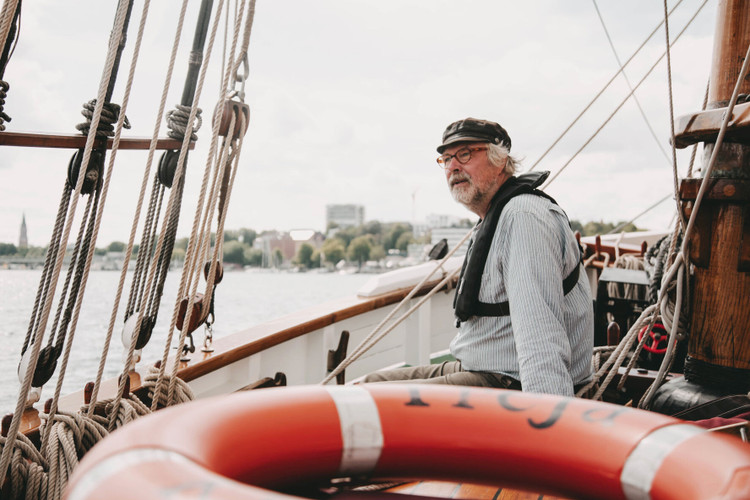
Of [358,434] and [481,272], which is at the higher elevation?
[481,272]

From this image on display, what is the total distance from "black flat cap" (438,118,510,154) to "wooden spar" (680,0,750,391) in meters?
0.56

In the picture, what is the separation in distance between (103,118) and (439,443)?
4.82 ft

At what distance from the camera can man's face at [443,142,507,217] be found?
190 cm

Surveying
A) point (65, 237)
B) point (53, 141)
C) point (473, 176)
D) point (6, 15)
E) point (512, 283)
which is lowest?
point (65, 237)

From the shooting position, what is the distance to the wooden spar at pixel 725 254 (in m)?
1.61

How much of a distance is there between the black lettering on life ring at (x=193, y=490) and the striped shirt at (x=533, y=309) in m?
1.06

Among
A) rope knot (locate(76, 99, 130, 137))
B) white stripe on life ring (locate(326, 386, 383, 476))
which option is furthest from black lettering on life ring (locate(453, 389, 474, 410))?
rope knot (locate(76, 99, 130, 137))

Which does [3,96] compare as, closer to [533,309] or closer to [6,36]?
[6,36]

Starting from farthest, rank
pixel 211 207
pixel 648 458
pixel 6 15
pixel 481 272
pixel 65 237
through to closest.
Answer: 1. pixel 211 207
2. pixel 481 272
3. pixel 65 237
4. pixel 6 15
5. pixel 648 458

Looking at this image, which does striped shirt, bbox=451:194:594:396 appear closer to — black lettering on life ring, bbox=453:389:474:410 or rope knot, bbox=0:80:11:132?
black lettering on life ring, bbox=453:389:474:410

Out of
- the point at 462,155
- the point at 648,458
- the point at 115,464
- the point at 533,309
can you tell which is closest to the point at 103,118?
the point at 462,155

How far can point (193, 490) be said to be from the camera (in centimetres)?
50

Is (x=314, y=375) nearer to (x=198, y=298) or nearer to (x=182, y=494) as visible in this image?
(x=198, y=298)

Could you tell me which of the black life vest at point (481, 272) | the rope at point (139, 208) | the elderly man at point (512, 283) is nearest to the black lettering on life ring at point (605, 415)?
the elderly man at point (512, 283)
